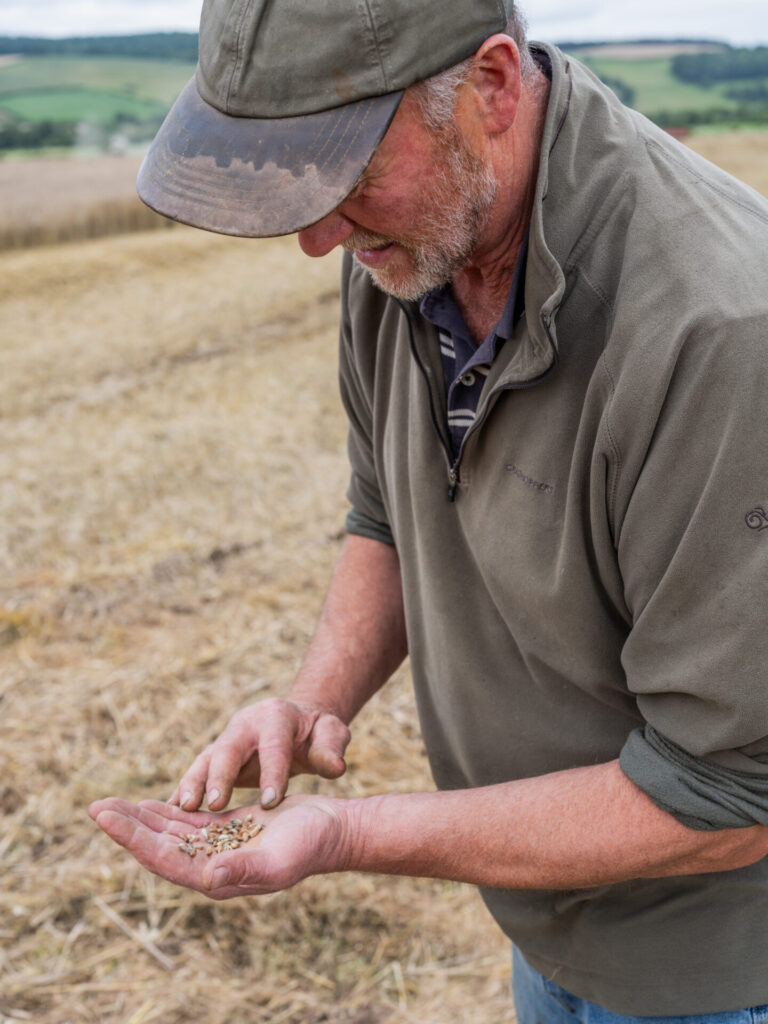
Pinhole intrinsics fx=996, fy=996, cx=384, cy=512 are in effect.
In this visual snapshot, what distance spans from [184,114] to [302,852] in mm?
1332

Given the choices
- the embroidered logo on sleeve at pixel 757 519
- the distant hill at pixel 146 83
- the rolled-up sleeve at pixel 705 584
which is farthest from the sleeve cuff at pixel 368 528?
the distant hill at pixel 146 83

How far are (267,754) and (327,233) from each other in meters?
1.09

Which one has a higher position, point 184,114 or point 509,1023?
point 184,114

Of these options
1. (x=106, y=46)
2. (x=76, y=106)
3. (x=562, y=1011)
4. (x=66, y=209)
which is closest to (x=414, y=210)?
(x=562, y=1011)

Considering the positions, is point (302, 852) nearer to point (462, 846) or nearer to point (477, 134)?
point (462, 846)

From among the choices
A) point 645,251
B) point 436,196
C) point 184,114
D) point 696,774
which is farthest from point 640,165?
point 696,774

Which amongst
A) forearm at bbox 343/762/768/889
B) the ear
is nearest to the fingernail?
forearm at bbox 343/762/768/889

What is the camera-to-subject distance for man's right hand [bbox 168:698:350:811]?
6.84 feet

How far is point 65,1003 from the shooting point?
3.55 metres

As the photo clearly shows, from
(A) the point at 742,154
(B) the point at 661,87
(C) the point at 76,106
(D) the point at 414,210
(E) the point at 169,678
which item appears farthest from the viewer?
(B) the point at 661,87

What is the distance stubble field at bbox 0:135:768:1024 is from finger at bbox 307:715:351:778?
1.75 meters

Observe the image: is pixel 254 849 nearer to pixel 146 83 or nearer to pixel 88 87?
pixel 88 87

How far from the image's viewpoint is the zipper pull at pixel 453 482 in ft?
6.08

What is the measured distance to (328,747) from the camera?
2172 millimetres
